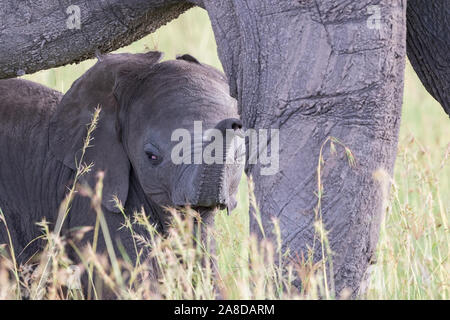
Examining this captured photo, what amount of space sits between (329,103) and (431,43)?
0.55 meters

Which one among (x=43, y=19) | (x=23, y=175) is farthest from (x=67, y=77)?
(x=43, y=19)

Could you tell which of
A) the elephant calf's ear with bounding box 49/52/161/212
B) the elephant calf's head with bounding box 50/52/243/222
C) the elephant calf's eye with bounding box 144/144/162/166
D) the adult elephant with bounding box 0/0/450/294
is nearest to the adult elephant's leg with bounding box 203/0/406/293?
the adult elephant with bounding box 0/0/450/294

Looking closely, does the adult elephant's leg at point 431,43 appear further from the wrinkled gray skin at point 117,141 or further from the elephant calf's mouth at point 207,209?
the elephant calf's mouth at point 207,209

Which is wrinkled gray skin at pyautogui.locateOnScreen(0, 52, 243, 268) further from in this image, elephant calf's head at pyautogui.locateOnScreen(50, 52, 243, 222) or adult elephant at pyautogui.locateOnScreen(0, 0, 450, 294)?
adult elephant at pyautogui.locateOnScreen(0, 0, 450, 294)

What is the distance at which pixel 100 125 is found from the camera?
3666mm

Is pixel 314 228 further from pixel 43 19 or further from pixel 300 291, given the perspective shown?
pixel 43 19

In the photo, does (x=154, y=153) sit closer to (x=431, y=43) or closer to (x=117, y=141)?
(x=117, y=141)

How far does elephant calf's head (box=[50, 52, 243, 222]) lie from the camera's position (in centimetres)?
327

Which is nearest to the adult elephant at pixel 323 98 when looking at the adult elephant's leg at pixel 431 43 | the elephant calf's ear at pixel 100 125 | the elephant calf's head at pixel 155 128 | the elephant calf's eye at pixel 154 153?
the adult elephant's leg at pixel 431 43

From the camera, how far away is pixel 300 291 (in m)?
2.64

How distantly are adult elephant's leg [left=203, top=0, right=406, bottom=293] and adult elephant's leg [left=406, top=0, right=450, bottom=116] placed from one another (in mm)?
359

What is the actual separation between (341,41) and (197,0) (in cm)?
59

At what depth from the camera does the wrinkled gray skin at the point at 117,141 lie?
11.3 ft
